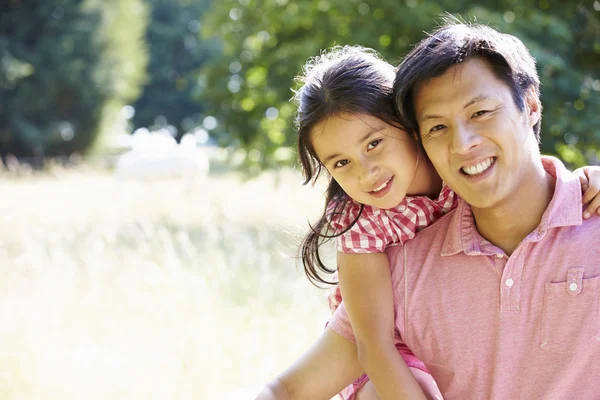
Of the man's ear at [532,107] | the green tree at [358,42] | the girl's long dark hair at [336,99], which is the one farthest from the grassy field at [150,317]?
the green tree at [358,42]

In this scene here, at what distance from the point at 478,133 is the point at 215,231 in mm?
3324

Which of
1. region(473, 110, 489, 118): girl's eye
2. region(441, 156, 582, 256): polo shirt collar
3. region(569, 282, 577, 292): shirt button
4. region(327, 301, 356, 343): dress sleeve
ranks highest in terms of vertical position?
region(473, 110, 489, 118): girl's eye

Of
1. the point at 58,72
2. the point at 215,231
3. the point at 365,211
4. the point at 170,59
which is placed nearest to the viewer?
the point at 365,211

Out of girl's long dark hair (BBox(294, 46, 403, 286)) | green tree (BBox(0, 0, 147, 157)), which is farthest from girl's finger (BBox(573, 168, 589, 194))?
green tree (BBox(0, 0, 147, 157))

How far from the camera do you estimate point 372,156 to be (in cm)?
228

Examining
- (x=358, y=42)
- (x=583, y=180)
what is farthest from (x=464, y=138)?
(x=358, y=42)

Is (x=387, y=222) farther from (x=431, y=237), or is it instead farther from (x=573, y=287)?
(x=573, y=287)

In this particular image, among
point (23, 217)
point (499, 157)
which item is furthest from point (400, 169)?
point (23, 217)

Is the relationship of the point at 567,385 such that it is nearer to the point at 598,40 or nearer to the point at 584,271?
the point at 584,271

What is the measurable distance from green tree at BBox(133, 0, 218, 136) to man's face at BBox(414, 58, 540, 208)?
3390cm

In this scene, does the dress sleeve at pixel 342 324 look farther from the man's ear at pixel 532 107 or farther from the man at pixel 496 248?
the man's ear at pixel 532 107

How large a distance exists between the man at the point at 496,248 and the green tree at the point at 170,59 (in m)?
33.9

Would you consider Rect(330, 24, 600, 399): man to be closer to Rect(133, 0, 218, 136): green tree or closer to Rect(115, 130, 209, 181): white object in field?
Rect(115, 130, 209, 181): white object in field

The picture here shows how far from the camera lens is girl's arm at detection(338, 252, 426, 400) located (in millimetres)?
2062
